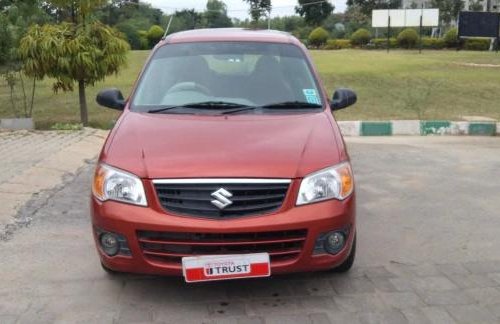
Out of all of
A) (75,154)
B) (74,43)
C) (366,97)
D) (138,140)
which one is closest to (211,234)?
(138,140)

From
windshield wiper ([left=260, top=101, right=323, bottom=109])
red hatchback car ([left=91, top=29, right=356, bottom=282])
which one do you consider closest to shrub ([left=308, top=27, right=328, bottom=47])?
windshield wiper ([left=260, top=101, right=323, bottom=109])

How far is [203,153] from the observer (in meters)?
3.65

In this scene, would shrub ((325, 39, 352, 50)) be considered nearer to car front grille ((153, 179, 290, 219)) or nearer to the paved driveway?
the paved driveway

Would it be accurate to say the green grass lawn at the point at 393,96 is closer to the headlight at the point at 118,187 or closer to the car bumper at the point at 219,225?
the headlight at the point at 118,187

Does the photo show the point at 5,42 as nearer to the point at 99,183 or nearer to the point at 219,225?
the point at 99,183

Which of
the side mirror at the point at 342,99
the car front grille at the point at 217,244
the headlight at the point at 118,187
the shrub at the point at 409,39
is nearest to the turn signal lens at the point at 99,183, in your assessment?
the headlight at the point at 118,187

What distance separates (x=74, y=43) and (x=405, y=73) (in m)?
13.4

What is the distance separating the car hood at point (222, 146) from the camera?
3535 millimetres

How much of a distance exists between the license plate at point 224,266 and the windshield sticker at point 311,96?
60.3 inches

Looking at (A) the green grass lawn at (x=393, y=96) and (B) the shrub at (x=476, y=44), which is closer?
(A) the green grass lawn at (x=393, y=96)

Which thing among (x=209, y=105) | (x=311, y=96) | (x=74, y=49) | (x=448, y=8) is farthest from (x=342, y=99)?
(x=448, y=8)

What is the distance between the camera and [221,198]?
3.44 m

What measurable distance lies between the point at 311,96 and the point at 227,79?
2.26 ft

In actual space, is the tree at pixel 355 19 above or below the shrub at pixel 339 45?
above
